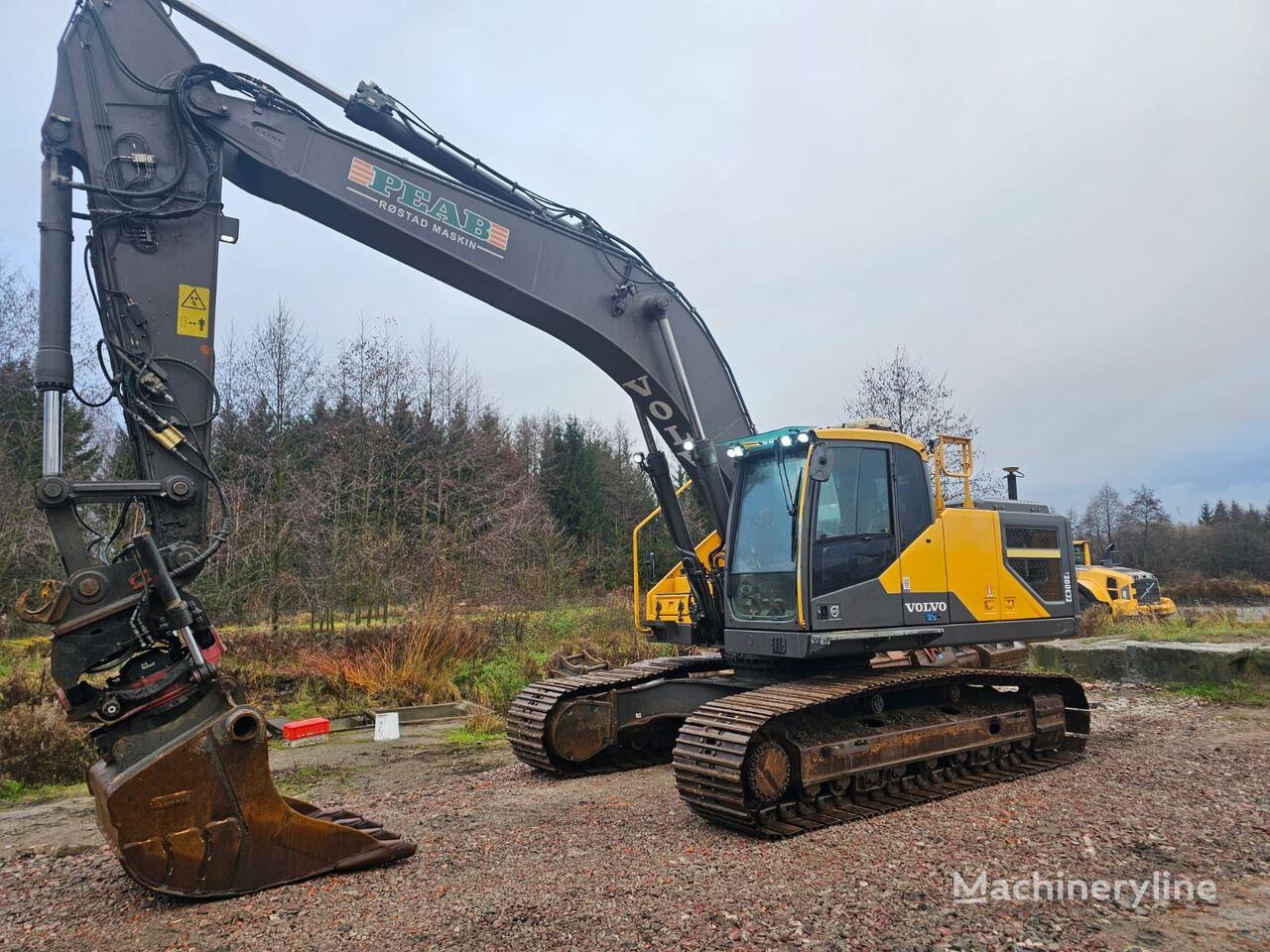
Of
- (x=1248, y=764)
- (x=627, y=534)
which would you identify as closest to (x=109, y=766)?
(x=1248, y=764)

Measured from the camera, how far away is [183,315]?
493cm

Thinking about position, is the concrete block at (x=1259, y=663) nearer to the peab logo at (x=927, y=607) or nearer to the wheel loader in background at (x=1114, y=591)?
the peab logo at (x=927, y=607)

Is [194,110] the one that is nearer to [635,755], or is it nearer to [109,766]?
[109,766]

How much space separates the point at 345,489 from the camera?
57.9ft

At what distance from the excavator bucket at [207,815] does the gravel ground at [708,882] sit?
0.13 meters

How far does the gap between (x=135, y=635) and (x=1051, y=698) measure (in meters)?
6.86

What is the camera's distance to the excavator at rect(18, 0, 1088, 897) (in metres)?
4.18

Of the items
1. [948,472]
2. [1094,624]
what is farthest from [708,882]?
[1094,624]

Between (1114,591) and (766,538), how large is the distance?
699 inches

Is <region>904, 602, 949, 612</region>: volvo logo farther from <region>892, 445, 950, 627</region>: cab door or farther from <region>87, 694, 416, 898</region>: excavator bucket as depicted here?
<region>87, 694, 416, 898</region>: excavator bucket

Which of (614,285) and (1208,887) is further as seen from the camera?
(614,285)

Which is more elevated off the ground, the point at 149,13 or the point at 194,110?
the point at 149,13

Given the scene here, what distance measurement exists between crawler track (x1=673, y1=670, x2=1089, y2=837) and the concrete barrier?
474cm

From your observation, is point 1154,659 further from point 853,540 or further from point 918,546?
point 853,540
